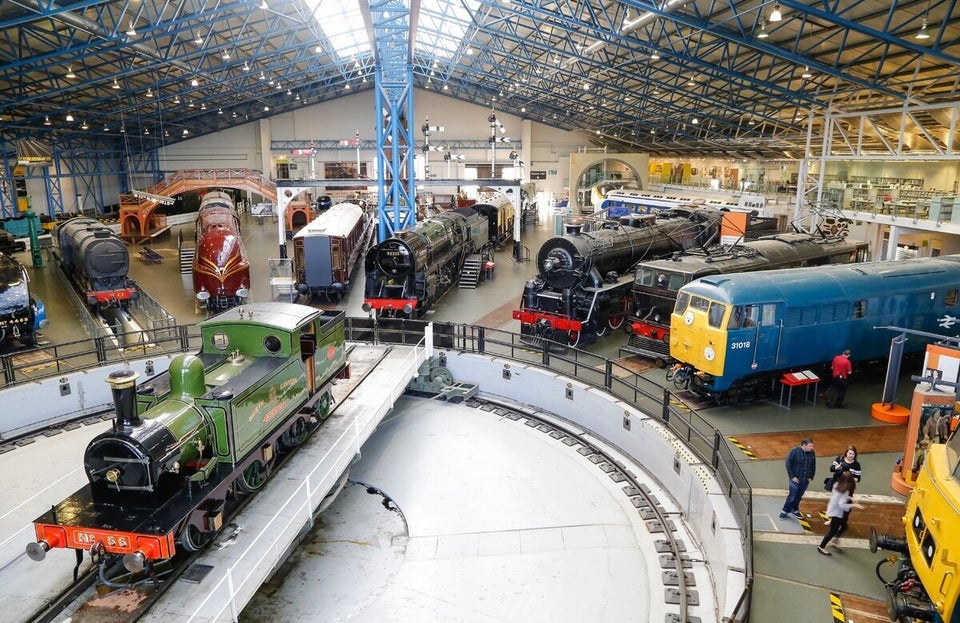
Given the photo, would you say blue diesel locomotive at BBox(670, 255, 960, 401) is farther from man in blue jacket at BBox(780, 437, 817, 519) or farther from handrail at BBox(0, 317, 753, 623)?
man in blue jacket at BBox(780, 437, 817, 519)

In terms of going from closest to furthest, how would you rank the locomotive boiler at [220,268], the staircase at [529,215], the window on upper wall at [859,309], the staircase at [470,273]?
the window on upper wall at [859,309]
the locomotive boiler at [220,268]
the staircase at [470,273]
the staircase at [529,215]

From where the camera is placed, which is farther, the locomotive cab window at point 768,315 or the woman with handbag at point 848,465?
the locomotive cab window at point 768,315

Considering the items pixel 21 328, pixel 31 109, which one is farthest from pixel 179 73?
pixel 21 328

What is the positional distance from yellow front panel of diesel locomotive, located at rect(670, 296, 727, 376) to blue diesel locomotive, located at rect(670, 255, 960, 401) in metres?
0.02

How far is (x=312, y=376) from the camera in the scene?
1149cm

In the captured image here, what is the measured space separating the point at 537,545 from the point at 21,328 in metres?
16.4

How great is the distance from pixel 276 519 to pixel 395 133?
19.0m

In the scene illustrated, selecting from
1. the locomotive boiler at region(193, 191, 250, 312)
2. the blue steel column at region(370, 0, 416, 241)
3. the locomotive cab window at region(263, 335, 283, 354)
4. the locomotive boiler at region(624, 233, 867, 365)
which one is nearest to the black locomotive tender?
the blue steel column at region(370, 0, 416, 241)

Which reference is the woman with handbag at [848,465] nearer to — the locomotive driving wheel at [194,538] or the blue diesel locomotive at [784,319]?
Result: the blue diesel locomotive at [784,319]

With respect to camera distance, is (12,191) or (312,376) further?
(12,191)

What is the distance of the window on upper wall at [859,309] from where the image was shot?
47.7 ft

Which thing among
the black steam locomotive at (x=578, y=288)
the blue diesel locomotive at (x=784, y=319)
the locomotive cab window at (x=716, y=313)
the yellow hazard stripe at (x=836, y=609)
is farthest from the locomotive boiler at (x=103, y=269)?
the yellow hazard stripe at (x=836, y=609)

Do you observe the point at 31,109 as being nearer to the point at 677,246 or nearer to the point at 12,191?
the point at 12,191

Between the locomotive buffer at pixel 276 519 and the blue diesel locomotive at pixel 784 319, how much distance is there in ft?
21.8
